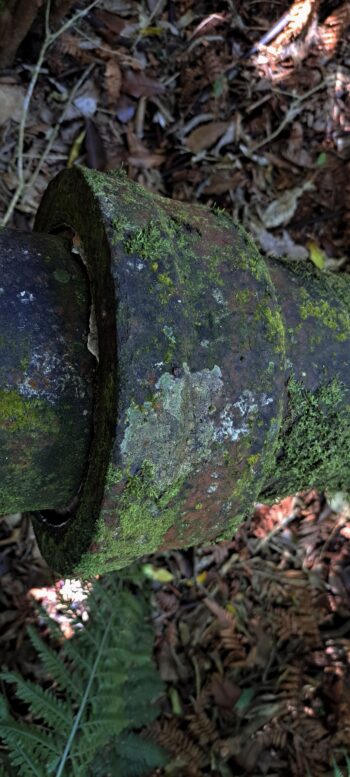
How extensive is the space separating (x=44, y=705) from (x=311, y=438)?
4.95 feet

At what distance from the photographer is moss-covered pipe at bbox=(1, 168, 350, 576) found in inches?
47.0

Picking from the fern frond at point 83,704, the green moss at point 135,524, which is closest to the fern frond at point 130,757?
the fern frond at point 83,704

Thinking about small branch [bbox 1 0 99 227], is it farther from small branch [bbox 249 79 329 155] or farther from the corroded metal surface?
the corroded metal surface

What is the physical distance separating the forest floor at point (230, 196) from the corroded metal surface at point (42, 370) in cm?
163

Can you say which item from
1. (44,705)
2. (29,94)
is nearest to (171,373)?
(44,705)

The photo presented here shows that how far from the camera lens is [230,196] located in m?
3.53

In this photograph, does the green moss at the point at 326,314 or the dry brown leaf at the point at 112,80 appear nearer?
the green moss at the point at 326,314

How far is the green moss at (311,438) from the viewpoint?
5.32 feet

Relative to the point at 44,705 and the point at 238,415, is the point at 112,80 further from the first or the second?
the point at 44,705

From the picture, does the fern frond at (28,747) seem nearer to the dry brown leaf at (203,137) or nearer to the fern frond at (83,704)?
the fern frond at (83,704)

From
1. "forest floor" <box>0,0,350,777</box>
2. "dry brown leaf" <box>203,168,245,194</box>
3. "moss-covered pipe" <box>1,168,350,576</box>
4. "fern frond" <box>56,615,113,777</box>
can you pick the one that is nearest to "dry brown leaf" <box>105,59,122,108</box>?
"forest floor" <box>0,0,350,777</box>

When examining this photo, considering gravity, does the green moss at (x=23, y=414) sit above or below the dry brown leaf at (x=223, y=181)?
above

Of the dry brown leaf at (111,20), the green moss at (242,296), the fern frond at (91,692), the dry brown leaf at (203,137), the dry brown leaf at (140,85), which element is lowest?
the fern frond at (91,692)

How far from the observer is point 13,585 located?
2.92m
